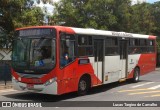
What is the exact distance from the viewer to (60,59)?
42.4 feet

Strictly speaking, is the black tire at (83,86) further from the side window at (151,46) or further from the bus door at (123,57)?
the side window at (151,46)

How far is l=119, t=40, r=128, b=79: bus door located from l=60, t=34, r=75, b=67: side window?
16.3ft

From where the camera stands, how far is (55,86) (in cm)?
1273

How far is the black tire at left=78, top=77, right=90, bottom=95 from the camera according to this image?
1446 centimetres

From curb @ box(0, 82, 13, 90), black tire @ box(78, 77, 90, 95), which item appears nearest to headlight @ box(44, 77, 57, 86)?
black tire @ box(78, 77, 90, 95)

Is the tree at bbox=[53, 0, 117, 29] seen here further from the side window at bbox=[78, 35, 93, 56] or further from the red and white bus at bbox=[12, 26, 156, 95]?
the side window at bbox=[78, 35, 93, 56]

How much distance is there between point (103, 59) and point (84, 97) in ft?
8.82

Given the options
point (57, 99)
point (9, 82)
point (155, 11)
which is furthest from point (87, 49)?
point (155, 11)

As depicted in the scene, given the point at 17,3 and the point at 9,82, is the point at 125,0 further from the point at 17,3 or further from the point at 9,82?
the point at 9,82

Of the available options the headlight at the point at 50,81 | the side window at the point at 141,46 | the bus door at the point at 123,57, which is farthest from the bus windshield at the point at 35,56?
the side window at the point at 141,46

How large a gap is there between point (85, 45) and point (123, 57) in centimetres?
435

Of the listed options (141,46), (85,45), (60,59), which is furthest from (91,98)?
(141,46)

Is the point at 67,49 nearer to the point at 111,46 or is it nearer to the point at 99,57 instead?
the point at 99,57

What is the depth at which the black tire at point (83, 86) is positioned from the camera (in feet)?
47.4
